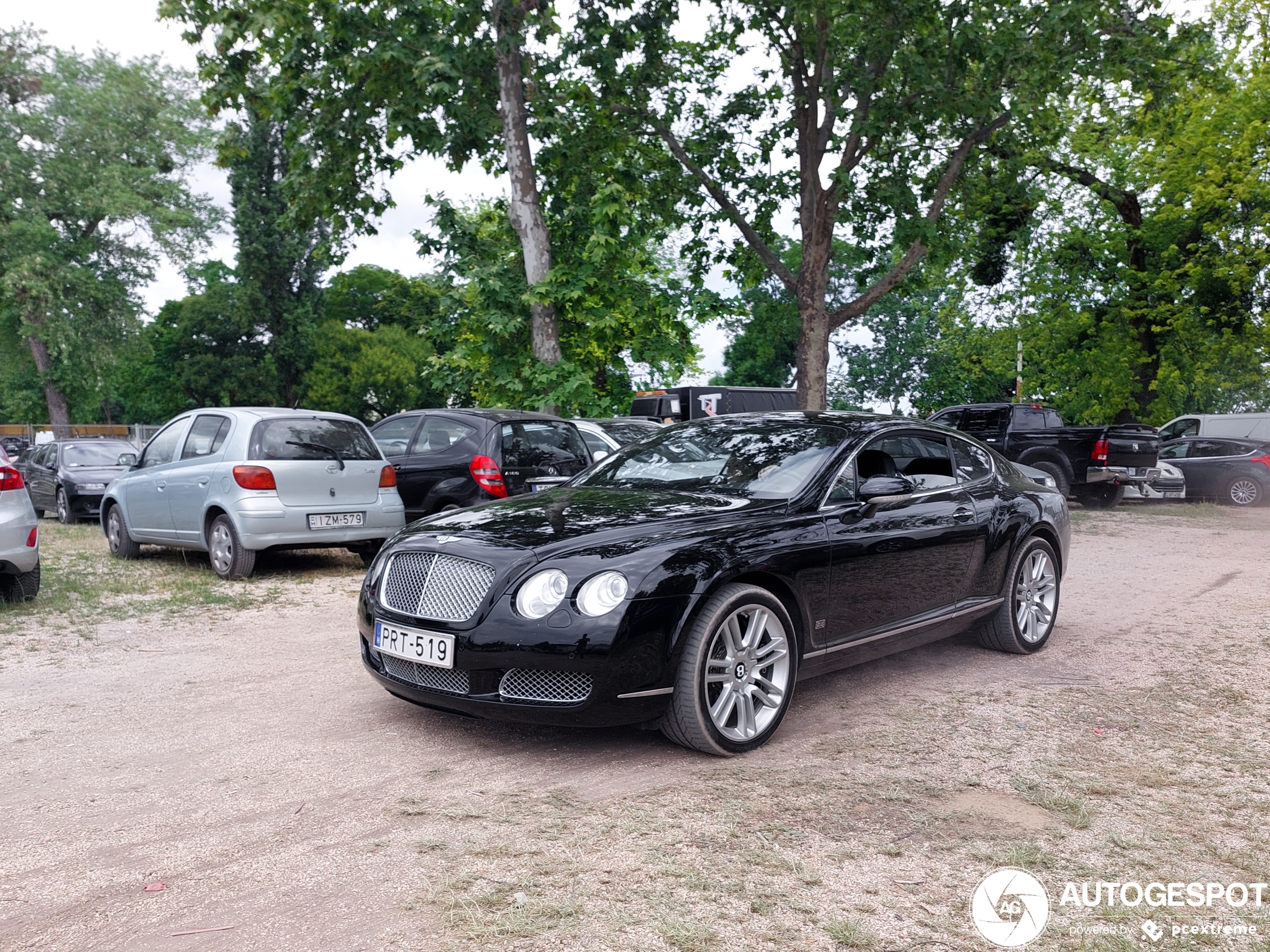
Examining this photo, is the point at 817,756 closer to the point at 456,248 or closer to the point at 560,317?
the point at 560,317

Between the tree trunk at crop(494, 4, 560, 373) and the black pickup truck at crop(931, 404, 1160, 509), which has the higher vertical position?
the tree trunk at crop(494, 4, 560, 373)

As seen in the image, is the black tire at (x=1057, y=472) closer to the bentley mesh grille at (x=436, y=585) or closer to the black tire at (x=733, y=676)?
the black tire at (x=733, y=676)

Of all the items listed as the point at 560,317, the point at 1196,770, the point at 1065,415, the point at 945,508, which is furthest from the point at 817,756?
the point at 1065,415

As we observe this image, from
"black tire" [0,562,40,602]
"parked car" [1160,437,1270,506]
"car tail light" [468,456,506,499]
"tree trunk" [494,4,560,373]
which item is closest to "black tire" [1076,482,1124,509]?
"parked car" [1160,437,1270,506]

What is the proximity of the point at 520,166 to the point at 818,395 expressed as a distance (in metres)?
6.82

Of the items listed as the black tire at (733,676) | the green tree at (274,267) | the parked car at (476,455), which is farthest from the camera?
the green tree at (274,267)

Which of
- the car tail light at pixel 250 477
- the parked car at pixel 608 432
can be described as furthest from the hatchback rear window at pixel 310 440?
the parked car at pixel 608 432

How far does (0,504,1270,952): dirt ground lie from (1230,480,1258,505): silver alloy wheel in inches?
686

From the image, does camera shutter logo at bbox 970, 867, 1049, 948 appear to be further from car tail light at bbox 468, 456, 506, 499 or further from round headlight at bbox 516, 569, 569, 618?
car tail light at bbox 468, 456, 506, 499

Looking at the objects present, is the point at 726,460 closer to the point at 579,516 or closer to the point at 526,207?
the point at 579,516

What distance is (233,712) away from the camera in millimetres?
5312

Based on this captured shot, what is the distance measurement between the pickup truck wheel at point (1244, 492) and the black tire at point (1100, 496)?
2.80 meters

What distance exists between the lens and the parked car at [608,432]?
1323cm

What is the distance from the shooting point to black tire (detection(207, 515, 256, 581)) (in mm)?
9797
